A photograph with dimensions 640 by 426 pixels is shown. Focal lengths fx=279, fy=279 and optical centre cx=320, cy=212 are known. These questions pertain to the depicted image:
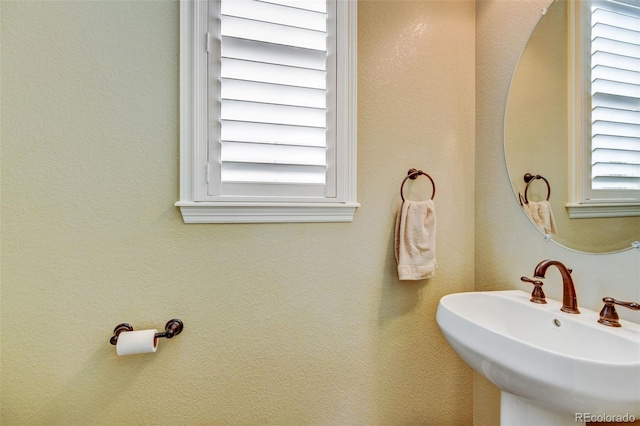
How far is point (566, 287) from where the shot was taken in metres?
0.90

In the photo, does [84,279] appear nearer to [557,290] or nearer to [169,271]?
[169,271]

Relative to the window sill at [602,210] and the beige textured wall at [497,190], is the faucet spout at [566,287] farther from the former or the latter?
the window sill at [602,210]

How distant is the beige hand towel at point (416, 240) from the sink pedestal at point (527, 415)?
0.47 m

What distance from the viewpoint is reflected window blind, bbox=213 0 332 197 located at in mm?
1030

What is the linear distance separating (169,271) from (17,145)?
63 cm

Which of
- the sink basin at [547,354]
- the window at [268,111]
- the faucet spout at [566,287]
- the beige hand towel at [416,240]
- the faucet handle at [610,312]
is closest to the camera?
the sink basin at [547,354]

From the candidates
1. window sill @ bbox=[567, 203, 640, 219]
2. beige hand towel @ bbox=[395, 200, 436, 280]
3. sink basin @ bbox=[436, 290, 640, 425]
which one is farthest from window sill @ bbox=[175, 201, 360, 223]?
window sill @ bbox=[567, 203, 640, 219]

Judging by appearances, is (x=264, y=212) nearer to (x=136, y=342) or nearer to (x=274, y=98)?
(x=274, y=98)

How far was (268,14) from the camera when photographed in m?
1.06

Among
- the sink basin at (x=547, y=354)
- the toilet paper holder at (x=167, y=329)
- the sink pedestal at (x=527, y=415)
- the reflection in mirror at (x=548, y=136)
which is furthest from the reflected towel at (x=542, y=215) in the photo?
the toilet paper holder at (x=167, y=329)

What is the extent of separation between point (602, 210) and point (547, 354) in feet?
1.83

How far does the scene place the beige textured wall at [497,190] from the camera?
110cm

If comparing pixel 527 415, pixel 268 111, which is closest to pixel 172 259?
pixel 268 111

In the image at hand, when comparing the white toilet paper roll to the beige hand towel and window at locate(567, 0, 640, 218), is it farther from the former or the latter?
window at locate(567, 0, 640, 218)
